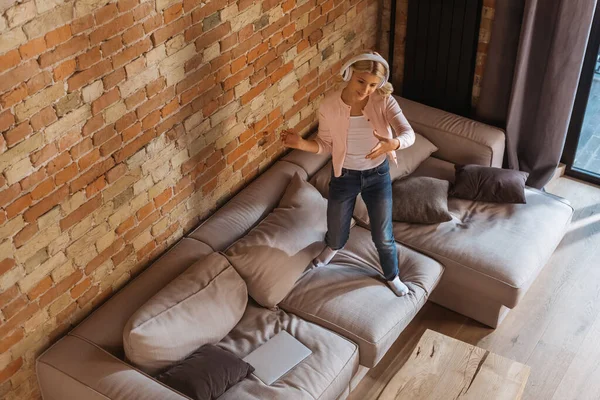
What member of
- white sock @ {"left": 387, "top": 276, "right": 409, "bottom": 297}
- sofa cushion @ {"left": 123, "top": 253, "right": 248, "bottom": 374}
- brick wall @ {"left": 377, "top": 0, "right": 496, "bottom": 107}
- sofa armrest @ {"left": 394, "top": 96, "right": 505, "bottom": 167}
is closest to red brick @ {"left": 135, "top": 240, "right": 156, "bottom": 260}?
sofa cushion @ {"left": 123, "top": 253, "right": 248, "bottom": 374}

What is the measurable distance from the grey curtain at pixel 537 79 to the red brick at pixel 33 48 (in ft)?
8.70

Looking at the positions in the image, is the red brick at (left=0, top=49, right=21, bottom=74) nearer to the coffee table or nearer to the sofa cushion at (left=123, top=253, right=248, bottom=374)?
the sofa cushion at (left=123, top=253, right=248, bottom=374)

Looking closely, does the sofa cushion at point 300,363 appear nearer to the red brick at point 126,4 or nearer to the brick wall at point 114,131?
the brick wall at point 114,131

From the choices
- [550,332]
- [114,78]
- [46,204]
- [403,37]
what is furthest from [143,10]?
[550,332]

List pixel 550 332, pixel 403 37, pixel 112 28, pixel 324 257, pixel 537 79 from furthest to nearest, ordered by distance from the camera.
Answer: pixel 403 37, pixel 537 79, pixel 550 332, pixel 324 257, pixel 112 28

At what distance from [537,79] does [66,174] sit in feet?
9.26

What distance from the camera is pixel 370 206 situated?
133 inches

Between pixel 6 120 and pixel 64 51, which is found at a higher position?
pixel 64 51

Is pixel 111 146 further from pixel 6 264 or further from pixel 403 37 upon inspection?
pixel 403 37

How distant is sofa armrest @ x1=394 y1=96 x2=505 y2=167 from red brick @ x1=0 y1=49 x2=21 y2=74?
8.40ft

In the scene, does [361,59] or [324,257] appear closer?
[361,59]

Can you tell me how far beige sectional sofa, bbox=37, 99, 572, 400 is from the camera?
2945mm

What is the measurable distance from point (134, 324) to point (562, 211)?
2.39m

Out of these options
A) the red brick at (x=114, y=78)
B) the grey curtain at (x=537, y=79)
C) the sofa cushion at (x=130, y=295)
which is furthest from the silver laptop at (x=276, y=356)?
the grey curtain at (x=537, y=79)
